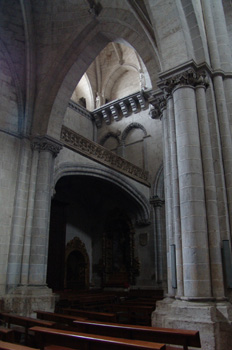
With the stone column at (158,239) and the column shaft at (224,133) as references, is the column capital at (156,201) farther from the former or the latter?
the column shaft at (224,133)

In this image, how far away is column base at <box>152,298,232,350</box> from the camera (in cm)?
432

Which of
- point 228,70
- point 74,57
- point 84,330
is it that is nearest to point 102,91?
point 74,57

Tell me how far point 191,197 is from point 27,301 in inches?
212

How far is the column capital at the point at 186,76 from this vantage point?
19.8ft

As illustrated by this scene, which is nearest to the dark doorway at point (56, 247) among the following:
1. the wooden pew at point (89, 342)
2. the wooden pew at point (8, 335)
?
the wooden pew at point (8, 335)

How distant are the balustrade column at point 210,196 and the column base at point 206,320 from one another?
281 mm

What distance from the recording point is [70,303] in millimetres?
8633

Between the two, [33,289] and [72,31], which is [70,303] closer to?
[33,289]

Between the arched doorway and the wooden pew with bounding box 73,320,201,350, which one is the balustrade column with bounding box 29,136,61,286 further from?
the arched doorway

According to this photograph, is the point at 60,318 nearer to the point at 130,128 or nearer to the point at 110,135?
the point at 130,128

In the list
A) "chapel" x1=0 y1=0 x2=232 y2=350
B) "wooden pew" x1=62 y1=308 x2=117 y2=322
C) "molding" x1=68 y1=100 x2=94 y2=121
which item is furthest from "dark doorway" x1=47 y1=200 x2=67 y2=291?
"wooden pew" x1=62 y1=308 x2=117 y2=322

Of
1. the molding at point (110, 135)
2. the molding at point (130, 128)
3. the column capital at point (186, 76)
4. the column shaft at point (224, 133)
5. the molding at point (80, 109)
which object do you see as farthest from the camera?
the molding at point (110, 135)

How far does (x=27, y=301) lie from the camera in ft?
26.1

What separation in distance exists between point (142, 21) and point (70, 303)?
7.89 m
